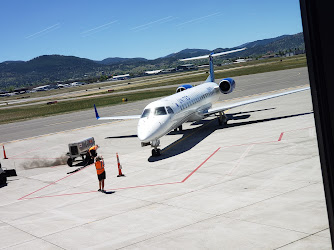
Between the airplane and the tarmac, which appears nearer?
the tarmac

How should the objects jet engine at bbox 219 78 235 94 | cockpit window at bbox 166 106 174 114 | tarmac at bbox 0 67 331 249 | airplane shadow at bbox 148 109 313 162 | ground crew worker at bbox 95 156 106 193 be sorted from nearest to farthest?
tarmac at bbox 0 67 331 249, ground crew worker at bbox 95 156 106 193, airplane shadow at bbox 148 109 313 162, cockpit window at bbox 166 106 174 114, jet engine at bbox 219 78 235 94

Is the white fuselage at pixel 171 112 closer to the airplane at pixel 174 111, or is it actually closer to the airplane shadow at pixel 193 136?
the airplane at pixel 174 111

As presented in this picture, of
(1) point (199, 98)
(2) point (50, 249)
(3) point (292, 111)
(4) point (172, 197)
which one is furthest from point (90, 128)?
(2) point (50, 249)

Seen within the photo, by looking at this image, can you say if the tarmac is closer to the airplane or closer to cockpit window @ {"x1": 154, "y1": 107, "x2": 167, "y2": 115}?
the airplane

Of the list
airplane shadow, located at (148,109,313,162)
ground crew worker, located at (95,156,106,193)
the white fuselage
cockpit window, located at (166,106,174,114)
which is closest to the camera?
ground crew worker, located at (95,156,106,193)

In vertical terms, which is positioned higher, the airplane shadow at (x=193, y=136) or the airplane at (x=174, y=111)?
the airplane at (x=174, y=111)

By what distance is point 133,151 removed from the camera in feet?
88.7

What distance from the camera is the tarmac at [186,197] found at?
11.1 metres

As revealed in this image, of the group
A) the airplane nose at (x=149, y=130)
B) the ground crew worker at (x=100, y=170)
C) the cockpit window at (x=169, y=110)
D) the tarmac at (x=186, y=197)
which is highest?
the cockpit window at (x=169, y=110)

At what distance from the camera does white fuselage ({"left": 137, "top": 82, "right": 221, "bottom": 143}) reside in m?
23.2

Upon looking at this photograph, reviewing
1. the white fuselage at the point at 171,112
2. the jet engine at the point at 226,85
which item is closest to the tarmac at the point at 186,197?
the white fuselage at the point at 171,112

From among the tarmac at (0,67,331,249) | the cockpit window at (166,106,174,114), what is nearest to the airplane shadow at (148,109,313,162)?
the tarmac at (0,67,331,249)

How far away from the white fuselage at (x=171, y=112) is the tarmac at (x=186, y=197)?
57.2 inches

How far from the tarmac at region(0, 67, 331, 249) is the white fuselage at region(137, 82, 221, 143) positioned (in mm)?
1452
